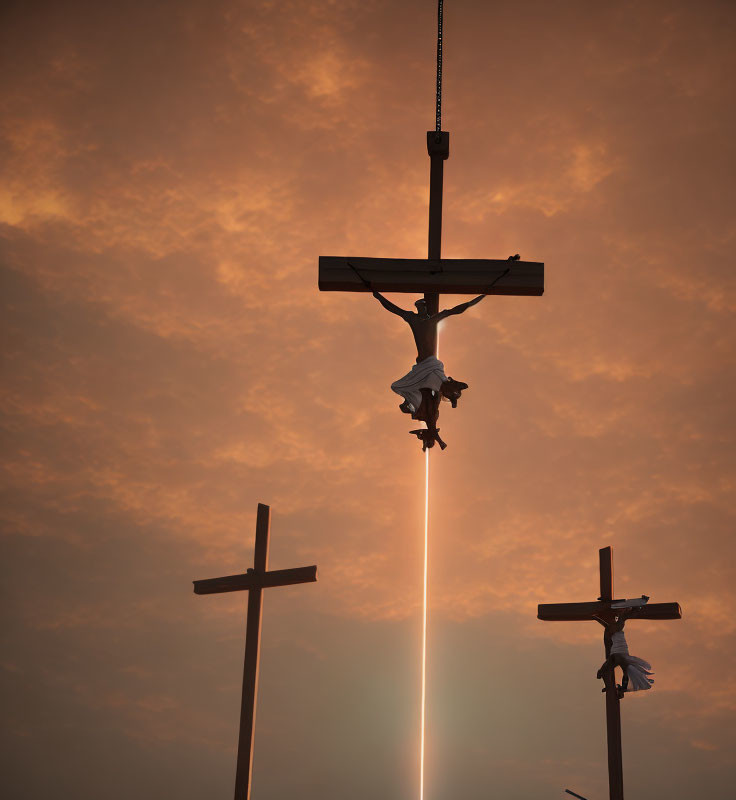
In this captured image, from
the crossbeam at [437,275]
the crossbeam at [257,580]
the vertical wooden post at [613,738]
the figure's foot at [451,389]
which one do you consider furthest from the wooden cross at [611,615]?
the figure's foot at [451,389]

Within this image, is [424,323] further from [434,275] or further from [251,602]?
[251,602]

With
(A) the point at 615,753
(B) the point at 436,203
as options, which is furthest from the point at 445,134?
(A) the point at 615,753

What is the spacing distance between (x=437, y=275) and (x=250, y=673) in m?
6.02

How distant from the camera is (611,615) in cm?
1340

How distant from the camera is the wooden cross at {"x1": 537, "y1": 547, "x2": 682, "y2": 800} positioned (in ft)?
42.0

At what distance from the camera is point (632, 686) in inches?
487

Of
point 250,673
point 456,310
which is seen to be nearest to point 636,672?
point 250,673

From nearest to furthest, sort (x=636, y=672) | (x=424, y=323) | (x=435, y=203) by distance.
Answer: (x=424, y=323)
(x=435, y=203)
(x=636, y=672)

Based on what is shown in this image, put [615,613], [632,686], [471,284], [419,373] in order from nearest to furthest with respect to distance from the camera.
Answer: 1. [419,373]
2. [471,284]
3. [632,686]
4. [615,613]

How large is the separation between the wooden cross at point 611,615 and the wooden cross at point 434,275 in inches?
213

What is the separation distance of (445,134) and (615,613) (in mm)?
6459

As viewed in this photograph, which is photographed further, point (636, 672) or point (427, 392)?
point (636, 672)

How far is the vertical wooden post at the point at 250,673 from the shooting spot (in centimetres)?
1237

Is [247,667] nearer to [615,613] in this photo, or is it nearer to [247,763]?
[247,763]
